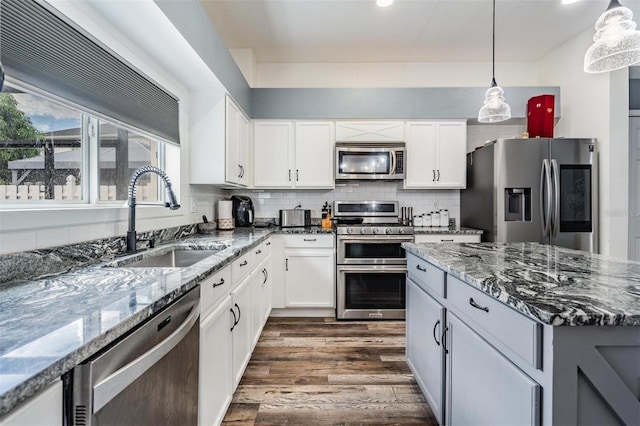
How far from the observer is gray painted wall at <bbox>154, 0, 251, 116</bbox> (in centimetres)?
170

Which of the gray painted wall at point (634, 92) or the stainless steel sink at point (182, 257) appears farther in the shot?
the gray painted wall at point (634, 92)

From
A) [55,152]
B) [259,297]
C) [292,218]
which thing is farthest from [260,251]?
[55,152]

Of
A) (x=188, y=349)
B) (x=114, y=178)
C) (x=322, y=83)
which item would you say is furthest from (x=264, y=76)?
(x=188, y=349)

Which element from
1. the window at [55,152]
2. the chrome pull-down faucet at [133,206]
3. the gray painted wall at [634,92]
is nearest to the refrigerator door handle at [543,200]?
the gray painted wall at [634,92]

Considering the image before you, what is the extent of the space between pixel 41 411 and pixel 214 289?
0.94 meters

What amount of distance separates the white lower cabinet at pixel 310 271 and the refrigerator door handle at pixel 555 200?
7.06 ft

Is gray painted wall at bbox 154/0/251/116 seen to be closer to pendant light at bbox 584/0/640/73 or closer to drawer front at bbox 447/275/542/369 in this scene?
drawer front at bbox 447/275/542/369

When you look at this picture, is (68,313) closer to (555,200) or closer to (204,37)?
(204,37)

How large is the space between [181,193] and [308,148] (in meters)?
1.55

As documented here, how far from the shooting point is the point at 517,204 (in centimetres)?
315

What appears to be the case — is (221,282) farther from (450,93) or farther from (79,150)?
(450,93)

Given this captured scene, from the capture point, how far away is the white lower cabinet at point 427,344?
1583 millimetres

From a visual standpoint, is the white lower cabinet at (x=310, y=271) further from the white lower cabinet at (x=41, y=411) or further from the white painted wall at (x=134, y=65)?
the white lower cabinet at (x=41, y=411)

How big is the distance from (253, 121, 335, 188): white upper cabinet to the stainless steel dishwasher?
8.29 feet
